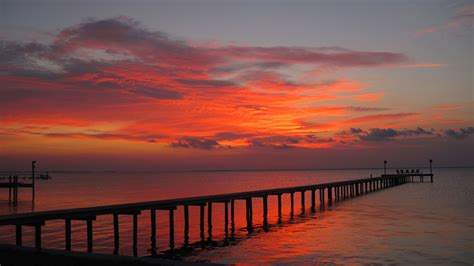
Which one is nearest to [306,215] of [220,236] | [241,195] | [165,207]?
[241,195]

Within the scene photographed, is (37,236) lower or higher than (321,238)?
higher

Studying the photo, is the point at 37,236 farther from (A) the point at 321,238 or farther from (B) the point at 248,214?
(B) the point at 248,214

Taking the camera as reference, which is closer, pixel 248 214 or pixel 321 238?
pixel 321 238

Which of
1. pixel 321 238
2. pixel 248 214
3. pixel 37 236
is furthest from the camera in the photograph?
pixel 248 214

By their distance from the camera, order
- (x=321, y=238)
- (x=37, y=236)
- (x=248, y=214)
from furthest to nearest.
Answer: (x=248, y=214)
(x=321, y=238)
(x=37, y=236)

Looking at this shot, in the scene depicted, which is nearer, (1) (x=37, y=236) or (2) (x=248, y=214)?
→ (1) (x=37, y=236)

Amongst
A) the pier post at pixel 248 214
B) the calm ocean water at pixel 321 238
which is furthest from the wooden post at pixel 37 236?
the pier post at pixel 248 214

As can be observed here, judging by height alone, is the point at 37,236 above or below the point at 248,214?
above

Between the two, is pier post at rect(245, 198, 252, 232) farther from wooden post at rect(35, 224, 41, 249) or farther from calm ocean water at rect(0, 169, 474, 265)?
wooden post at rect(35, 224, 41, 249)

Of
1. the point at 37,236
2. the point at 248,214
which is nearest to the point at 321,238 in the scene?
the point at 248,214

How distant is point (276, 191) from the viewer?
134 ft

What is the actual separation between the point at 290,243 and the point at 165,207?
24.3 ft

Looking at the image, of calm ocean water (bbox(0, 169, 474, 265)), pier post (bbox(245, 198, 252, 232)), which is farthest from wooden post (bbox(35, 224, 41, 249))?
pier post (bbox(245, 198, 252, 232))

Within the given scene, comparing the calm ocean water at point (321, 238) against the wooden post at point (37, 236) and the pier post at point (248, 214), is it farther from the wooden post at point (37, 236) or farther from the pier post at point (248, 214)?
the wooden post at point (37, 236)
